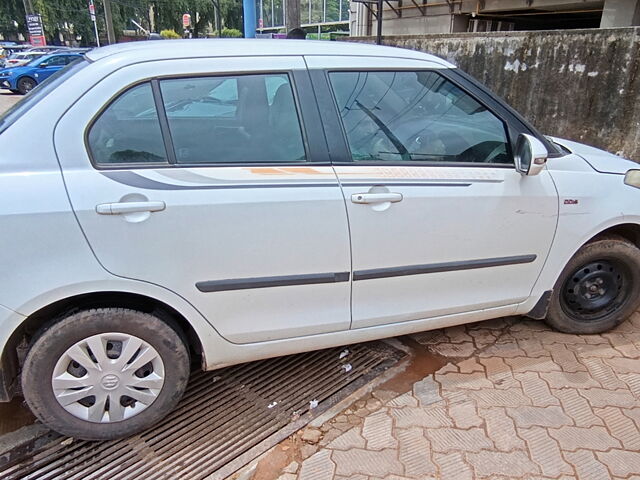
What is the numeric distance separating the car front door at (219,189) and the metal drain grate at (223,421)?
1.42 ft

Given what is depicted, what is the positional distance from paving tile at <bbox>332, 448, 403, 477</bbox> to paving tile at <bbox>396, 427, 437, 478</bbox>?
37 mm

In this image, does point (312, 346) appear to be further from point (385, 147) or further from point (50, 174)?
point (50, 174)

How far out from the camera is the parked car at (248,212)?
6.01 feet


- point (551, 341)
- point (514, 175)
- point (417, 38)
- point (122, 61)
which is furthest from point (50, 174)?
point (417, 38)

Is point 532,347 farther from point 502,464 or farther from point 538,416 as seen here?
point 502,464

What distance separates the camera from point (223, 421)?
2309 millimetres

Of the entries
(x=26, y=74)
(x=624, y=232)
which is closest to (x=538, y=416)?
(x=624, y=232)

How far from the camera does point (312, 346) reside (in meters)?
2.37

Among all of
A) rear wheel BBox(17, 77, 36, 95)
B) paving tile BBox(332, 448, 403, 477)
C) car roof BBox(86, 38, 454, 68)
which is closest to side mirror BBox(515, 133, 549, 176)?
car roof BBox(86, 38, 454, 68)

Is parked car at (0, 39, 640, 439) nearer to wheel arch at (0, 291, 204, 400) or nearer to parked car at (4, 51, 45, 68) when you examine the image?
wheel arch at (0, 291, 204, 400)

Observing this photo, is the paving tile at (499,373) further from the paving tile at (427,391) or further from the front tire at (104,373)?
the front tire at (104,373)

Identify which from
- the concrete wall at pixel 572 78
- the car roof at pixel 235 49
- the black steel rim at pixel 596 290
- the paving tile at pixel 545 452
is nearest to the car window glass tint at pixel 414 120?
the car roof at pixel 235 49

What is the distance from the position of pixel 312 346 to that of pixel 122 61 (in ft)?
5.21

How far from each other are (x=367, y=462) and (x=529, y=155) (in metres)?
1.69
